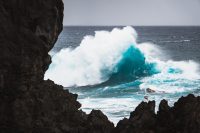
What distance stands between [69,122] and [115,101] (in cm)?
1472

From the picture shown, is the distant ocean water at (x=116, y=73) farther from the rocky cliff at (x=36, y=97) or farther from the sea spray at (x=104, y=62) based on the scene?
the rocky cliff at (x=36, y=97)

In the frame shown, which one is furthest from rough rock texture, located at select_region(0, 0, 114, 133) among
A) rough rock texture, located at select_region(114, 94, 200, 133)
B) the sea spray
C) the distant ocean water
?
the sea spray

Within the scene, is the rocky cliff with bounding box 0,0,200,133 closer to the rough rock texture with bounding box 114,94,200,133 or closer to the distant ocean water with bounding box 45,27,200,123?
the rough rock texture with bounding box 114,94,200,133

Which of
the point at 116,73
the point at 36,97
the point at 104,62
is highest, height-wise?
the point at 104,62

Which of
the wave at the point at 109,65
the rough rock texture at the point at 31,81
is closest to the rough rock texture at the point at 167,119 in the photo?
the rough rock texture at the point at 31,81

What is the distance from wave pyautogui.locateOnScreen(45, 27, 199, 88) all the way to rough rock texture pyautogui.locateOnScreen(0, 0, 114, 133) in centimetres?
2622

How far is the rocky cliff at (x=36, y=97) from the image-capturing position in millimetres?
12812

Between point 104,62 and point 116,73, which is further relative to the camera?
point 104,62

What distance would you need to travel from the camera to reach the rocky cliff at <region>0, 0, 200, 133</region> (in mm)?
12812

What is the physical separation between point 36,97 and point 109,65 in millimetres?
32719

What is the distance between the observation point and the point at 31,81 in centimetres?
1380

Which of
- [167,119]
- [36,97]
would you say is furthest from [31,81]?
[167,119]

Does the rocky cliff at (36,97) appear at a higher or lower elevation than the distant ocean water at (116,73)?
lower

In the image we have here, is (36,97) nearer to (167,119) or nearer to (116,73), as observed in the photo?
(167,119)
